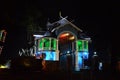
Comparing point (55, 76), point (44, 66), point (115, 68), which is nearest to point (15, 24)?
point (44, 66)

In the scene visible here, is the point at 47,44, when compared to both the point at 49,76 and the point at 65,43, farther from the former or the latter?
the point at 49,76

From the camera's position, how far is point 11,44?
45906 millimetres

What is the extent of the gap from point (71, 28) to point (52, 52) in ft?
14.5

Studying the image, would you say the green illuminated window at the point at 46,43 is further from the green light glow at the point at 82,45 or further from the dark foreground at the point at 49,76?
the dark foreground at the point at 49,76

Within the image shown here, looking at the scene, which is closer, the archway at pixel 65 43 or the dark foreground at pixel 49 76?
the dark foreground at pixel 49 76

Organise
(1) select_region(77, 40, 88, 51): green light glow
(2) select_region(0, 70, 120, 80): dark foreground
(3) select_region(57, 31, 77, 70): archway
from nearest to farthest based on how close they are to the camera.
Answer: (2) select_region(0, 70, 120, 80): dark foreground, (1) select_region(77, 40, 88, 51): green light glow, (3) select_region(57, 31, 77, 70): archway

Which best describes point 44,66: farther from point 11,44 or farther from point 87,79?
point 11,44

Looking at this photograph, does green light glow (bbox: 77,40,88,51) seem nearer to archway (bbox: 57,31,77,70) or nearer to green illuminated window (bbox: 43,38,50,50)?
archway (bbox: 57,31,77,70)

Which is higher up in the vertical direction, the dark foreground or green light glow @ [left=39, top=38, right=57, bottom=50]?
green light glow @ [left=39, top=38, right=57, bottom=50]

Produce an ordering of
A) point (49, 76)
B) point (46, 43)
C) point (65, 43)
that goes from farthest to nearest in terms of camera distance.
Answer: point (65, 43)
point (46, 43)
point (49, 76)

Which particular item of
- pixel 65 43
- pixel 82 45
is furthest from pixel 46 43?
pixel 65 43

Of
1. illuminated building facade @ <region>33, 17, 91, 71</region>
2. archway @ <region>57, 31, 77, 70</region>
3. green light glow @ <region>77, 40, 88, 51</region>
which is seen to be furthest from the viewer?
archway @ <region>57, 31, 77, 70</region>

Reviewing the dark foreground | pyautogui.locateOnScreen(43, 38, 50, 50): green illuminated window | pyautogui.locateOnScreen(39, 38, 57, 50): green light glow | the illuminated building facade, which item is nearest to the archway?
the illuminated building facade

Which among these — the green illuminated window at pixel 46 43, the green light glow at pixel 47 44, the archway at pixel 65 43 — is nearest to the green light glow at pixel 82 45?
the archway at pixel 65 43
